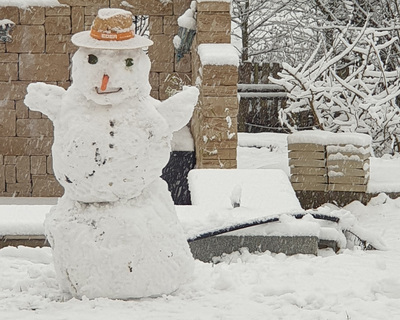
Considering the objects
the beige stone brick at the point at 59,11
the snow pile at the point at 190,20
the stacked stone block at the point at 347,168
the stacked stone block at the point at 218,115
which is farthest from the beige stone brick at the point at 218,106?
the beige stone brick at the point at 59,11

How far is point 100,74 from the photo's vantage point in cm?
411

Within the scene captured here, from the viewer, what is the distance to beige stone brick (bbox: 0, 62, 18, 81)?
9938 mm

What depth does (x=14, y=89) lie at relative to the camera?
9969 mm

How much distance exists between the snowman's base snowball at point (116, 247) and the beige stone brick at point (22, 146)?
5.87m

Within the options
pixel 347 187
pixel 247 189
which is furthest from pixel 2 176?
pixel 247 189

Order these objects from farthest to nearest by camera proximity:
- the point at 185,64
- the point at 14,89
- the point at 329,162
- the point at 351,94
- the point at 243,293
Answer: the point at 351,94 < the point at 185,64 < the point at 14,89 < the point at 329,162 < the point at 243,293

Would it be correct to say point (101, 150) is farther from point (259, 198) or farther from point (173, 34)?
point (173, 34)

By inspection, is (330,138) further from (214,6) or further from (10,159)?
(10,159)

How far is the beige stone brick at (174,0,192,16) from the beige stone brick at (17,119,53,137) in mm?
2130

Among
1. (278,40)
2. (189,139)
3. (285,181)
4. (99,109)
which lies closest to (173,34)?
(189,139)

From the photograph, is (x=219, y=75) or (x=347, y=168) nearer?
(x=219, y=75)

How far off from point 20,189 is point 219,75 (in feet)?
11.7

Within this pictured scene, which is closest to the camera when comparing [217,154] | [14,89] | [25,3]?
[217,154]

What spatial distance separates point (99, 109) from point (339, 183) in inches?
207
